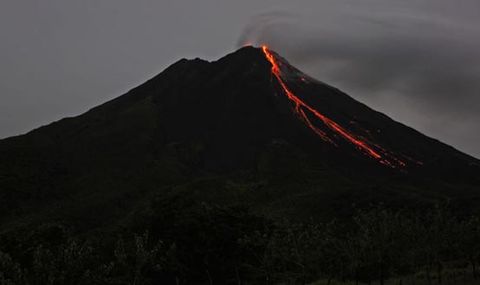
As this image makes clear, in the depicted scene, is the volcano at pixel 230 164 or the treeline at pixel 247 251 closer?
the treeline at pixel 247 251

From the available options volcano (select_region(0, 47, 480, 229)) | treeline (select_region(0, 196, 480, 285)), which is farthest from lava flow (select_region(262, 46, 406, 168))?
treeline (select_region(0, 196, 480, 285))

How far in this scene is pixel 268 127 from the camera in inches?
7032

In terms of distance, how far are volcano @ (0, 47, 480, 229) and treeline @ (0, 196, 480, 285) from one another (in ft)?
132

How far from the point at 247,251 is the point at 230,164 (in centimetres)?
10217

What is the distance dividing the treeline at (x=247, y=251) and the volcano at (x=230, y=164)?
132 feet

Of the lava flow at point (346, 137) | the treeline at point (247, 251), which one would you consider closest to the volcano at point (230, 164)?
the lava flow at point (346, 137)

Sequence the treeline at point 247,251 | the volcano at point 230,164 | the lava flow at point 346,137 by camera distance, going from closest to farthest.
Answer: the treeline at point 247,251 → the volcano at point 230,164 → the lava flow at point 346,137

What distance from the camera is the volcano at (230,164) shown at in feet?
367

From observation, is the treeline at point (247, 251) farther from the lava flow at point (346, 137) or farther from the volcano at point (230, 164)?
the lava flow at point (346, 137)

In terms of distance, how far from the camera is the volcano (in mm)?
111938

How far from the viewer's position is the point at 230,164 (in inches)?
6097

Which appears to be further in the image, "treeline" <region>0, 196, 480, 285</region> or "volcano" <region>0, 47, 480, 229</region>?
"volcano" <region>0, 47, 480, 229</region>

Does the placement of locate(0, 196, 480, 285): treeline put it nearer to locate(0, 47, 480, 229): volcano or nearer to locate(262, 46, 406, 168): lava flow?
locate(0, 47, 480, 229): volcano

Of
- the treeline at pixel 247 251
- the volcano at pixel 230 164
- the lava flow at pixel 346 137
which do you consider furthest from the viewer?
the lava flow at pixel 346 137
